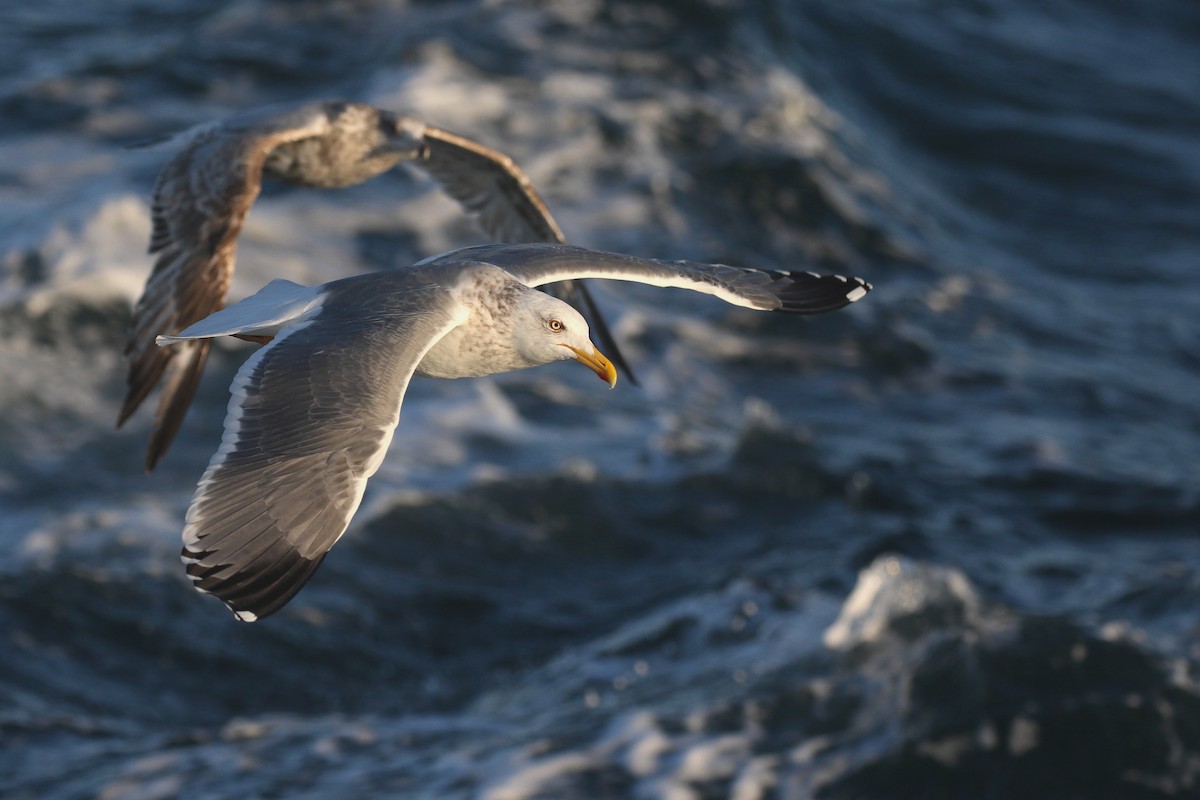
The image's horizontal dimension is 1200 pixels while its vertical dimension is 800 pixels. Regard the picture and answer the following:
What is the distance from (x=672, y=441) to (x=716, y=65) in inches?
227

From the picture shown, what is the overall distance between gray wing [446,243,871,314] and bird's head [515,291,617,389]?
188mm

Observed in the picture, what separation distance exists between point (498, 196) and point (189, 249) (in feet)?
5.43

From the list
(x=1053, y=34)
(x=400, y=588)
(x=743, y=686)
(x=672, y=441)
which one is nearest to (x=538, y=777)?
(x=743, y=686)

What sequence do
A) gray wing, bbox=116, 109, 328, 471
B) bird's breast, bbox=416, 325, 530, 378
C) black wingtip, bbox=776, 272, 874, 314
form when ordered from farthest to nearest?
1. gray wing, bbox=116, 109, 328, 471
2. black wingtip, bbox=776, 272, 874, 314
3. bird's breast, bbox=416, 325, 530, 378

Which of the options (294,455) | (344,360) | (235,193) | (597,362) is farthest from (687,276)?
(235,193)

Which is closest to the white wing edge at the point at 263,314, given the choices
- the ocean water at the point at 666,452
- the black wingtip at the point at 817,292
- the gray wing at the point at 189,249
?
the gray wing at the point at 189,249

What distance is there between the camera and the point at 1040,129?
15.6 metres

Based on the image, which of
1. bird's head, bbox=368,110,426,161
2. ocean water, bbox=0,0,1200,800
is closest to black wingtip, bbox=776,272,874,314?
bird's head, bbox=368,110,426,161

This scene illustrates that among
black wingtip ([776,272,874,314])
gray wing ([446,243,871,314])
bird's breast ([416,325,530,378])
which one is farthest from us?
black wingtip ([776,272,874,314])

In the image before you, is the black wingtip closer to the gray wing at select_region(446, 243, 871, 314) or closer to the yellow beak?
the gray wing at select_region(446, 243, 871, 314)

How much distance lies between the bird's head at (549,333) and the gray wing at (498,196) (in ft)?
6.43

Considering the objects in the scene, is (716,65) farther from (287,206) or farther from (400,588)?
(400,588)

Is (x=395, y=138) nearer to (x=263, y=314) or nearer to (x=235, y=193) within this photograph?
(x=235, y=193)

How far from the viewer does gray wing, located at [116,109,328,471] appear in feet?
20.8
